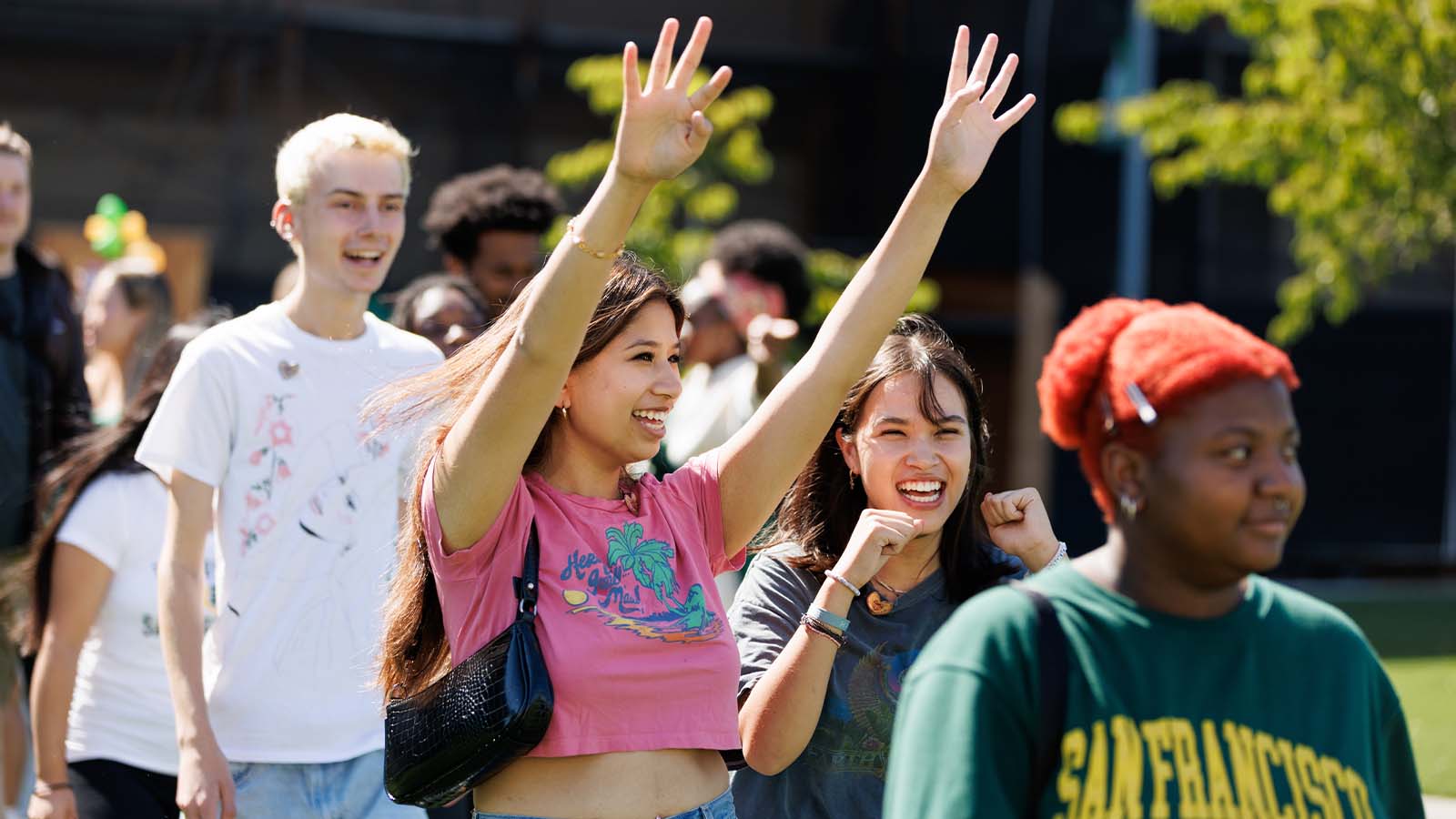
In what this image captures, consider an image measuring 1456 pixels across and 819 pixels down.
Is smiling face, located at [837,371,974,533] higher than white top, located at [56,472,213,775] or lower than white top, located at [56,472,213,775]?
higher

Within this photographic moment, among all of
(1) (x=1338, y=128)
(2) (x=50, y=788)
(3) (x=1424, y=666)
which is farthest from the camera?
(1) (x=1338, y=128)

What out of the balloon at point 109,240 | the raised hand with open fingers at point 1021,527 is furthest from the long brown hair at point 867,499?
the balloon at point 109,240

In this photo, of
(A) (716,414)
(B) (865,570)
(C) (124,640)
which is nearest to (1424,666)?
(A) (716,414)

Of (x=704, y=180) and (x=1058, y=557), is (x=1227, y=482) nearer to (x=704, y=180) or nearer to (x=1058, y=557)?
(x=1058, y=557)

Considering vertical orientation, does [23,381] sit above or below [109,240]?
below

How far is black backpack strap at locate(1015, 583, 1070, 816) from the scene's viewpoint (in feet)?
7.31

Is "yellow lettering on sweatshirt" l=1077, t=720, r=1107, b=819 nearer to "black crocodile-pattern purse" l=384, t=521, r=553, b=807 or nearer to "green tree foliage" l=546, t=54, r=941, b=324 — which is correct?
"black crocodile-pattern purse" l=384, t=521, r=553, b=807

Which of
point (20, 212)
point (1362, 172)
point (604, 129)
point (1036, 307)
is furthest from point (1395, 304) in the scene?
point (20, 212)

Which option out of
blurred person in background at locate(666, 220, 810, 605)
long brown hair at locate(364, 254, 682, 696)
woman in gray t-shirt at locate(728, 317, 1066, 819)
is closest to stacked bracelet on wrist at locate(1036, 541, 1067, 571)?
woman in gray t-shirt at locate(728, 317, 1066, 819)

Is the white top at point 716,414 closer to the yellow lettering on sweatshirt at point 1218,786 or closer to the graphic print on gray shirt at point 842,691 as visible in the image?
the graphic print on gray shirt at point 842,691

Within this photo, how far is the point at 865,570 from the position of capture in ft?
10.6

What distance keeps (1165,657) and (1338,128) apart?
10.4 meters

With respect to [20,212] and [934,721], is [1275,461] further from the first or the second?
[20,212]

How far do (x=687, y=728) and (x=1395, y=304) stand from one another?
638 inches
